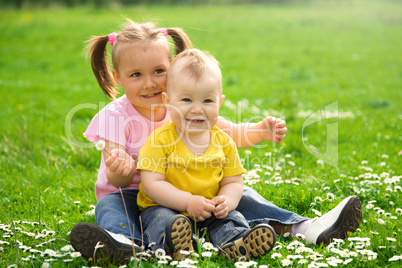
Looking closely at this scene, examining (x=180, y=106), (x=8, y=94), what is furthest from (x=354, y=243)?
(x=8, y=94)

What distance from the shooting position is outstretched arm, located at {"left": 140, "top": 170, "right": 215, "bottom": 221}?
270cm

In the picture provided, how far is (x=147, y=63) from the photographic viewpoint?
3164 millimetres

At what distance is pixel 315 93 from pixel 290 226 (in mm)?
6652

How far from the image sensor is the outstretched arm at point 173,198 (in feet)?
8.86

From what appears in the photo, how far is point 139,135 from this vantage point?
3.30 m

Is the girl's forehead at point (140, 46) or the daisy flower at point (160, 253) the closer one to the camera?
the daisy flower at point (160, 253)

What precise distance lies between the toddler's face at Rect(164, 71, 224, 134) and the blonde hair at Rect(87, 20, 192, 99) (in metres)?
0.54

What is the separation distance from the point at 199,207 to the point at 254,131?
928 mm

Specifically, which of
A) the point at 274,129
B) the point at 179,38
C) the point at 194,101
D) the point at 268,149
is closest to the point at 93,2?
the point at 268,149

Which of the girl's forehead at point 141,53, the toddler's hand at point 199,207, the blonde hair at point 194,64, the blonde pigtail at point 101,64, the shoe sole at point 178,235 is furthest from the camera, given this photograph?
the blonde pigtail at point 101,64

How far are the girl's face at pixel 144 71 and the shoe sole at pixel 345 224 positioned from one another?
151cm

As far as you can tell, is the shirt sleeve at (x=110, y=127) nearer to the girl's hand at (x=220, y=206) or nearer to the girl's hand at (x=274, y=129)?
the girl's hand at (x=220, y=206)

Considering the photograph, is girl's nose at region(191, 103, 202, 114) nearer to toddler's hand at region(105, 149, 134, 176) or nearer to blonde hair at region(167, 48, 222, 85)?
blonde hair at region(167, 48, 222, 85)

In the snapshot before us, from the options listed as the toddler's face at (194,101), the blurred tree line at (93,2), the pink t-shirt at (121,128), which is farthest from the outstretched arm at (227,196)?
the blurred tree line at (93,2)
